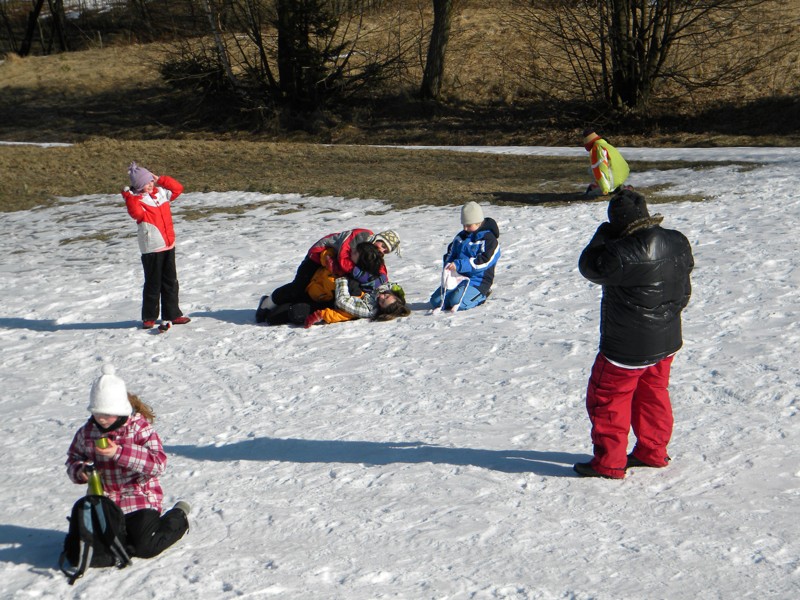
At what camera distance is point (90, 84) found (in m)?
35.4

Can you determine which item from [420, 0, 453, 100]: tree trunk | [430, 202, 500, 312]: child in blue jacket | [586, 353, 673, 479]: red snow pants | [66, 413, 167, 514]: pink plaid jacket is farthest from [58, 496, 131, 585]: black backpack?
[420, 0, 453, 100]: tree trunk

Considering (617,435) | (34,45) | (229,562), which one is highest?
(34,45)

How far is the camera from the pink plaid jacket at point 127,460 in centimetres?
479

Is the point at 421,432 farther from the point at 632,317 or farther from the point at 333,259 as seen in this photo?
the point at 333,259

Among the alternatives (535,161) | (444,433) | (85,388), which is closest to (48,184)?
(535,161)

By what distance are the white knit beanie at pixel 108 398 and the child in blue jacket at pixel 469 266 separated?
16.0 feet

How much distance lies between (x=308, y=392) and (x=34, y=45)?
155ft

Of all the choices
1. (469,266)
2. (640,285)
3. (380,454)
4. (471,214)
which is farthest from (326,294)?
(640,285)

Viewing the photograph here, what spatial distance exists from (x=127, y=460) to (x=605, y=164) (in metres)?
9.60

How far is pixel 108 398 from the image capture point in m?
4.61

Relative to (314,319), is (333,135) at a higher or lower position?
higher

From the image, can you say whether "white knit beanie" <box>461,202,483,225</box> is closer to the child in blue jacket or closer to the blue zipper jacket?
the child in blue jacket

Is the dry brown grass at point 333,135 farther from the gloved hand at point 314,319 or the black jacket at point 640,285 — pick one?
the black jacket at point 640,285

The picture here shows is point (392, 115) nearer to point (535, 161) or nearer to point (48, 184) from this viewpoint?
point (535, 161)
